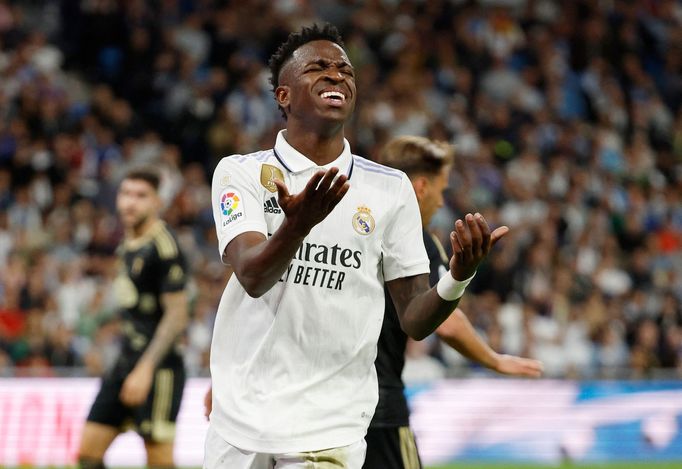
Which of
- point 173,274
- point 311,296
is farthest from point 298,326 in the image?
point 173,274

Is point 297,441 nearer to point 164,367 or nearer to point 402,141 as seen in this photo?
point 402,141

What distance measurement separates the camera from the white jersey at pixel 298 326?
418 cm

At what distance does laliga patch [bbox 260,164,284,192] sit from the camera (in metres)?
4.29

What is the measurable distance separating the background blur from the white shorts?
8.74 meters

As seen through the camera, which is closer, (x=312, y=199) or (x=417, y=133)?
(x=312, y=199)

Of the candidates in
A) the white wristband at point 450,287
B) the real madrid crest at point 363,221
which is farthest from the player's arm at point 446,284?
the real madrid crest at point 363,221

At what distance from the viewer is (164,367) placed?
7965mm

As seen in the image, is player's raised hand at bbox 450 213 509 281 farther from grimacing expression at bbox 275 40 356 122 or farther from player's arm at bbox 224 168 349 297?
grimacing expression at bbox 275 40 356 122

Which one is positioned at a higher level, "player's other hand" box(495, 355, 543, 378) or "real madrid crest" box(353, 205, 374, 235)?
"real madrid crest" box(353, 205, 374, 235)

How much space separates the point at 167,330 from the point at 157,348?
149 mm

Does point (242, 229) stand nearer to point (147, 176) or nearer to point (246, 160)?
point (246, 160)

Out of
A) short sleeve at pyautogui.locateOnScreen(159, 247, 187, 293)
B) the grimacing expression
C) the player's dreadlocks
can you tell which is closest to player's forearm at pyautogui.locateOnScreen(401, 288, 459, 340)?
the grimacing expression

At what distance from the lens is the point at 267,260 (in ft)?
12.6

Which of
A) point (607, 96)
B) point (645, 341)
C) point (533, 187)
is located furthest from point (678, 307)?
point (607, 96)
